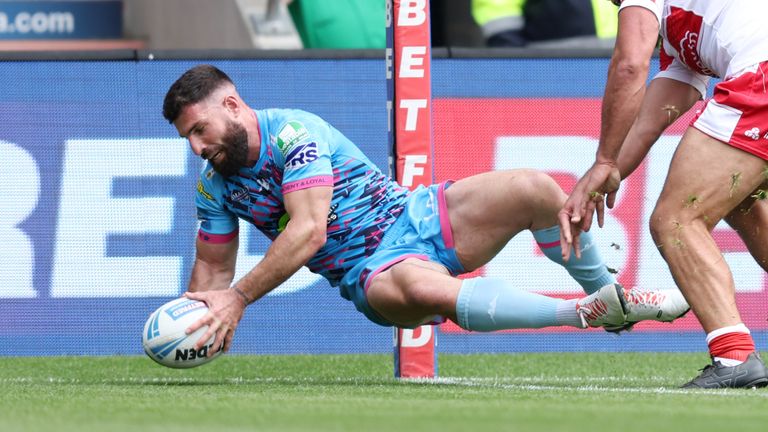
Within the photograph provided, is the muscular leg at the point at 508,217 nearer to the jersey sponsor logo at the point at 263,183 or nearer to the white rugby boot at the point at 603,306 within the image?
the white rugby boot at the point at 603,306

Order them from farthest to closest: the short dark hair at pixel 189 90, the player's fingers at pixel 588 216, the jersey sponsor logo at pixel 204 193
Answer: the jersey sponsor logo at pixel 204 193, the short dark hair at pixel 189 90, the player's fingers at pixel 588 216

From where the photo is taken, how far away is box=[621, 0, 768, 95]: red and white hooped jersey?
5617 mm

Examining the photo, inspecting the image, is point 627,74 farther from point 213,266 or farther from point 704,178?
point 213,266

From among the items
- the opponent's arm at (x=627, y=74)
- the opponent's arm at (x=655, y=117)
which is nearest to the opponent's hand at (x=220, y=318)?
the opponent's arm at (x=627, y=74)

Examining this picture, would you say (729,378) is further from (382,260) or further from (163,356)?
(163,356)

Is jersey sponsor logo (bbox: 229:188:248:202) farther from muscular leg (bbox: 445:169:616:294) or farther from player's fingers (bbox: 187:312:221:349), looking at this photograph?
muscular leg (bbox: 445:169:616:294)

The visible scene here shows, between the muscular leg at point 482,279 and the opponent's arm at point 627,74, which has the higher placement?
the opponent's arm at point 627,74

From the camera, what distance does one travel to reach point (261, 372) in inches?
277

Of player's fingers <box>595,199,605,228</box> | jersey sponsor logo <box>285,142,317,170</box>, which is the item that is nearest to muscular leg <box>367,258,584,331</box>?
player's fingers <box>595,199,605,228</box>

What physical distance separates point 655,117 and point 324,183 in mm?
1363

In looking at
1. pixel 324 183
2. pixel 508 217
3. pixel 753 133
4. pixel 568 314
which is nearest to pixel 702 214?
pixel 753 133

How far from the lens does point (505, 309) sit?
5.69 metres

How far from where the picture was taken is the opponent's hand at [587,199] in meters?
5.46

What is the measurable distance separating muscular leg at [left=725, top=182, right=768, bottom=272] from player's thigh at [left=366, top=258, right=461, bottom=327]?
120 centimetres
